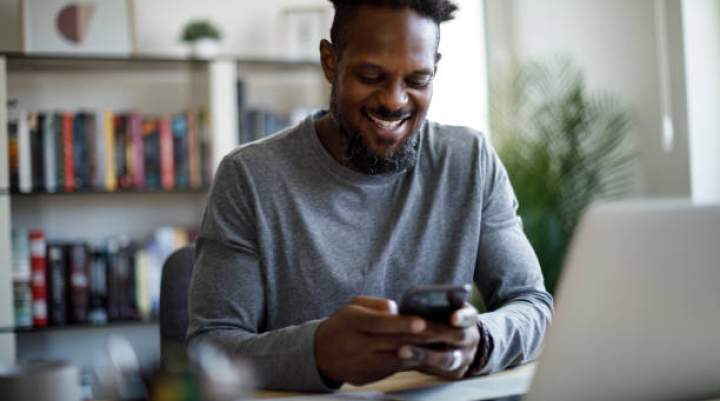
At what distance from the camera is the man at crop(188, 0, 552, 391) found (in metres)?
1.57

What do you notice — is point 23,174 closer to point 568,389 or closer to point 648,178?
point 648,178

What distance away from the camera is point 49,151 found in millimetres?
3441

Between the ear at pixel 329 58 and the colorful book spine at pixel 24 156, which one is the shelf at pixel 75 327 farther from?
the ear at pixel 329 58

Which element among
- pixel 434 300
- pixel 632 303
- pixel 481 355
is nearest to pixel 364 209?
pixel 481 355

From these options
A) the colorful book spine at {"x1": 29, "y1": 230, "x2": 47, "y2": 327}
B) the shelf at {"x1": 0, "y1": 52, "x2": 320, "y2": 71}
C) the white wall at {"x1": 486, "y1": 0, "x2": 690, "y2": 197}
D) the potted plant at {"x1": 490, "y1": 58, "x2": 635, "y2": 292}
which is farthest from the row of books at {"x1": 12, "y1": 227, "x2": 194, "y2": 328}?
the white wall at {"x1": 486, "y1": 0, "x2": 690, "y2": 197}

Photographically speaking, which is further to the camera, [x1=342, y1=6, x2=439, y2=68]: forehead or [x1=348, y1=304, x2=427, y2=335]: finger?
[x1=342, y1=6, x2=439, y2=68]: forehead

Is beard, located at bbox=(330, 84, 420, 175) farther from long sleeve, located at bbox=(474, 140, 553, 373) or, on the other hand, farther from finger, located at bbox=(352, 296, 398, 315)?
finger, located at bbox=(352, 296, 398, 315)

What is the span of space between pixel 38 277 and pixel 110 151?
0.53m

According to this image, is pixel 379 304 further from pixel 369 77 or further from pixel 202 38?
pixel 202 38

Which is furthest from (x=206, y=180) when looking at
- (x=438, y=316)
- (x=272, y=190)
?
(x=438, y=316)

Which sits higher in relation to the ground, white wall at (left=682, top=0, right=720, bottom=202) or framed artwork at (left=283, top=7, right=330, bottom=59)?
framed artwork at (left=283, top=7, right=330, bottom=59)

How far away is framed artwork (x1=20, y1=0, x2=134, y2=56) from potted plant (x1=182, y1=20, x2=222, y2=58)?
0.22 meters

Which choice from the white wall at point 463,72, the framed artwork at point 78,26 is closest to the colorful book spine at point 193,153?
the framed artwork at point 78,26

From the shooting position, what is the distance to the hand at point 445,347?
46.1 inches
